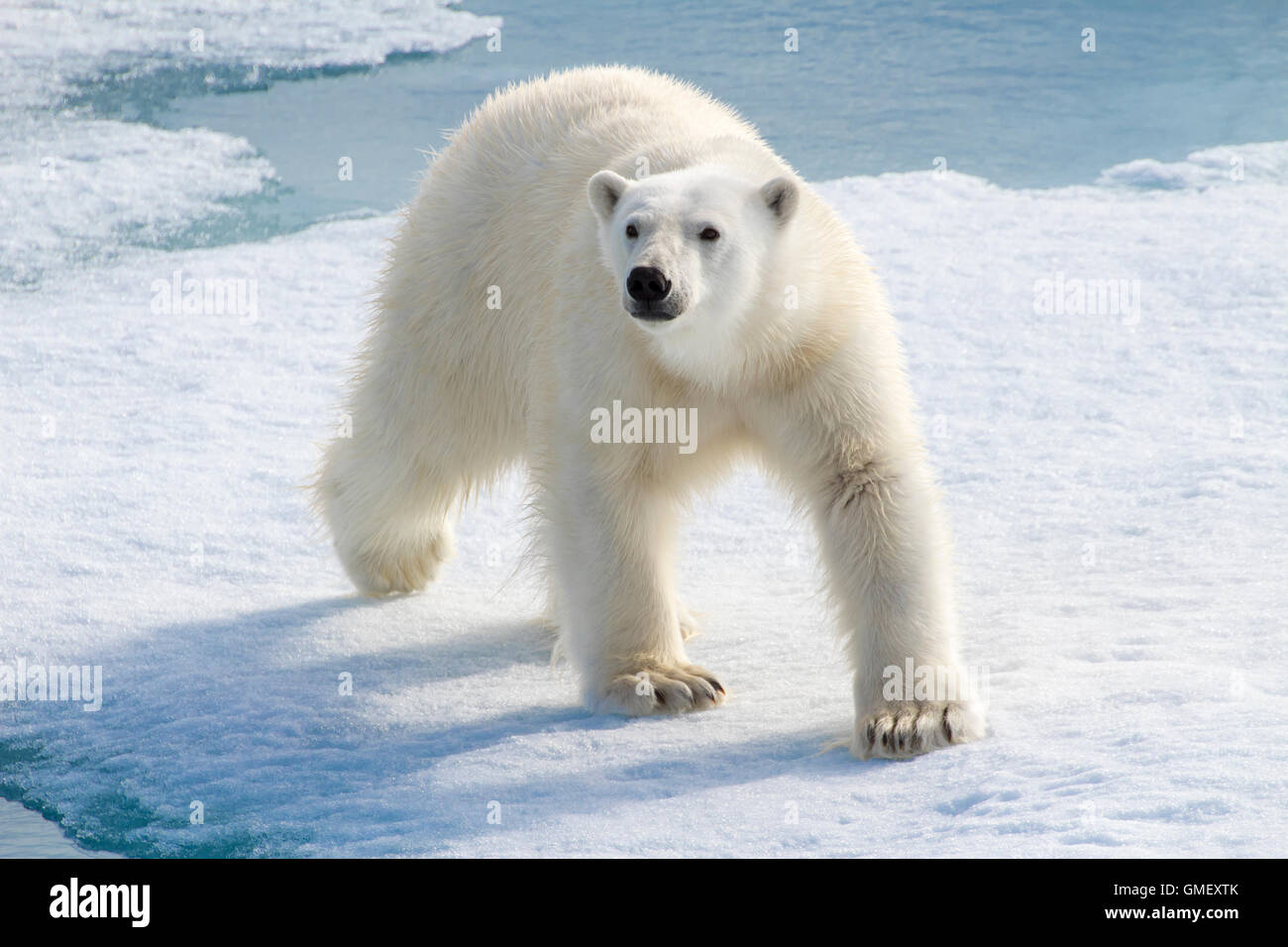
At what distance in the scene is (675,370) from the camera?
3.71 meters

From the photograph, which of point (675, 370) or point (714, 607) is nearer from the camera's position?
point (675, 370)

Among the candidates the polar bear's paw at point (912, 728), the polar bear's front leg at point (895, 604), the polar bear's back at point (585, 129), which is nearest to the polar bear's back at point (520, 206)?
the polar bear's back at point (585, 129)

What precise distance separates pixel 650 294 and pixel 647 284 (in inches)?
1.0

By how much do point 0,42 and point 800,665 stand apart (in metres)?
13.0

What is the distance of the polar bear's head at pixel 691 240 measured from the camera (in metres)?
3.33

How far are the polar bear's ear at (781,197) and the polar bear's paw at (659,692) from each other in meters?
1.19

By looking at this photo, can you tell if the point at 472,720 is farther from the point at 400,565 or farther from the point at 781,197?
Result: the point at 781,197

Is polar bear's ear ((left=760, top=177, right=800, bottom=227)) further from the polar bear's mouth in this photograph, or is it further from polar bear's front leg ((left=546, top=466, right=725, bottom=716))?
polar bear's front leg ((left=546, top=466, right=725, bottom=716))

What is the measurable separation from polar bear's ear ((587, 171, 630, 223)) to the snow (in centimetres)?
101

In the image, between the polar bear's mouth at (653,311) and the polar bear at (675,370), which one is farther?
the polar bear at (675,370)

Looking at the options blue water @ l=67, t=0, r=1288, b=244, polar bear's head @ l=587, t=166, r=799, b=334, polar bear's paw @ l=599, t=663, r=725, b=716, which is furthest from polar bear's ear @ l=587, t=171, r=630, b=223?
blue water @ l=67, t=0, r=1288, b=244

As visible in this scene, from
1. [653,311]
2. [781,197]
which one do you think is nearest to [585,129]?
[781,197]

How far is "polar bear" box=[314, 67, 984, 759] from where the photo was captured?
356 centimetres

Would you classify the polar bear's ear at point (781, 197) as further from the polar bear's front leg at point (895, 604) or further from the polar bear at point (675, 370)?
the polar bear's front leg at point (895, 604)
